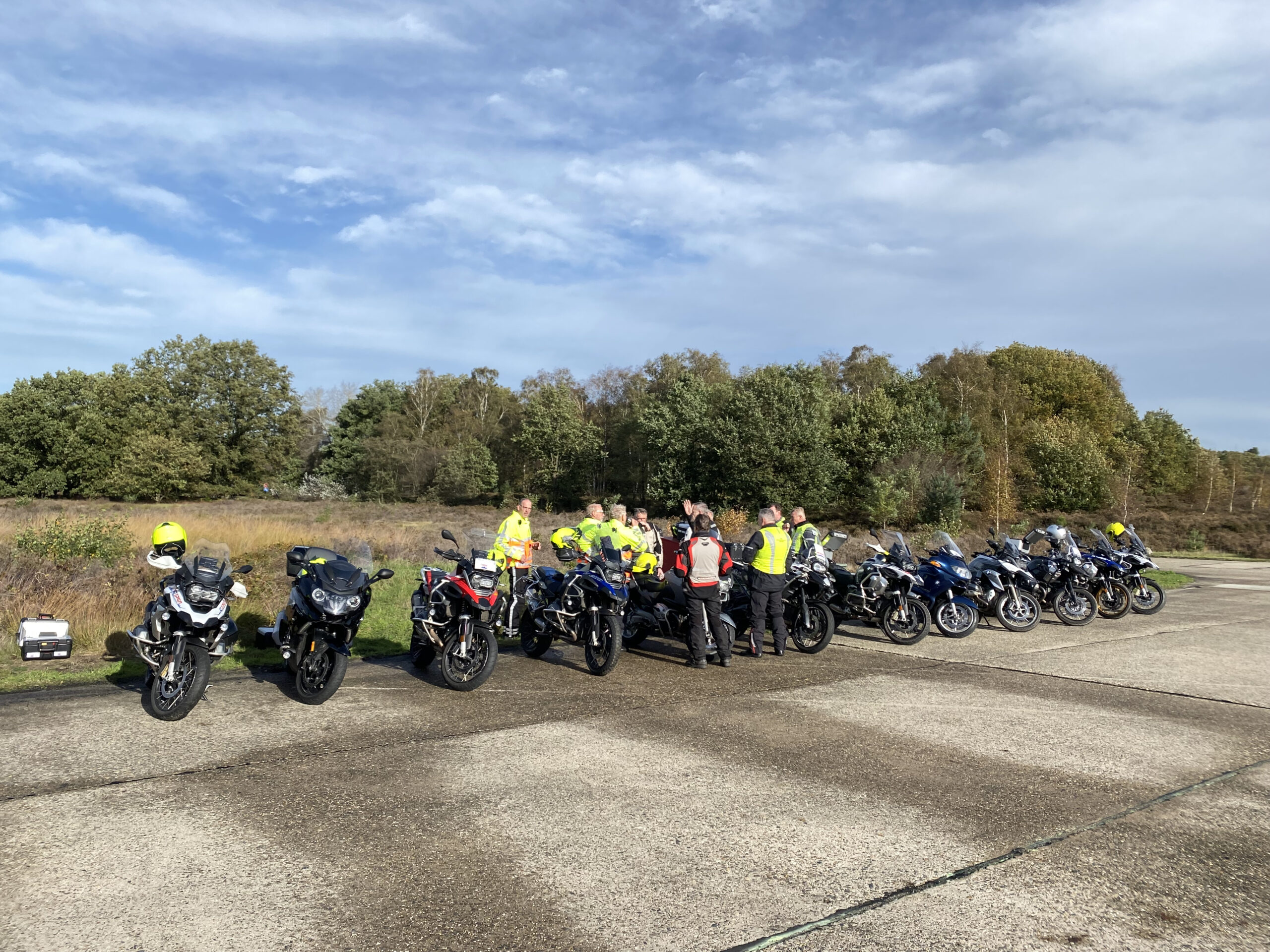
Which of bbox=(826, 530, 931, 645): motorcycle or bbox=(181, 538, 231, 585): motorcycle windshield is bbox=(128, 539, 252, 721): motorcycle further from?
bbox=(826, 530, 931, 645): motorcycle

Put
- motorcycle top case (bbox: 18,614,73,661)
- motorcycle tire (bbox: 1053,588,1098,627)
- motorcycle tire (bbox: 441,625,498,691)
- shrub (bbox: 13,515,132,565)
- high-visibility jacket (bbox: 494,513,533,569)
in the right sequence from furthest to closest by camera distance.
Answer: motorcycle tire (bbox: 1053,588,1098,627), shrub (bbox: 13,515,132,565), high-visibility jacket (bbox: 494,513,533,569), motorcycle top case (bbox: 18,614,73,661), motorcycle tire (bbox: 441,625,498,691)

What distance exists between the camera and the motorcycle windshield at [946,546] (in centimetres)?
1155

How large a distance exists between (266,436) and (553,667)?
60.7 metres

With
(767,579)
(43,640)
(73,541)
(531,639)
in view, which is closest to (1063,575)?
(767,579)

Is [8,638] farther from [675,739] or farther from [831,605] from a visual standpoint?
[831,605]

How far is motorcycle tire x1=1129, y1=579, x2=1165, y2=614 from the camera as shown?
1403 cm

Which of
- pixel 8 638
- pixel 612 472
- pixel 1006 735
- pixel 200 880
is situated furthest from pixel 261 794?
pixel 612 472

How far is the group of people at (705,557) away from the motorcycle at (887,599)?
68 cm

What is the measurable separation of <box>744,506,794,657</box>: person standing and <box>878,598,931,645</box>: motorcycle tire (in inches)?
66.3

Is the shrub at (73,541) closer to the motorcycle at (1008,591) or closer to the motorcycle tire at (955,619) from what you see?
the motorcycle tire at (955,619)

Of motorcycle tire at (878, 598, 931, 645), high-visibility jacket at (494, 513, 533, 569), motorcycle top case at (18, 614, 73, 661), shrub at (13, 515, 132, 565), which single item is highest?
high-visibility jacket at (494, 513, 533, 569)

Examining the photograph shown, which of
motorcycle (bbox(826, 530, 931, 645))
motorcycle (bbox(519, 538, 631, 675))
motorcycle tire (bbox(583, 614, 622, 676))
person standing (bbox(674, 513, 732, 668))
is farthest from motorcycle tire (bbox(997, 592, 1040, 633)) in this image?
motorcycle tire (bbox(583, 614, 622, 676))

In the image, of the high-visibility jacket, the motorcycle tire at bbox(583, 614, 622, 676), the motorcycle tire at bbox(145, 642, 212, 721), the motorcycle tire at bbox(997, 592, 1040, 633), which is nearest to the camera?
the motorcycle tire at bbox(145, 642, 212, 721)

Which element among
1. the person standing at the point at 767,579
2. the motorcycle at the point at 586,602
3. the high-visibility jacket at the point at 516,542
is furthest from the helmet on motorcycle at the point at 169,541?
the person standing at the point at 767,579
